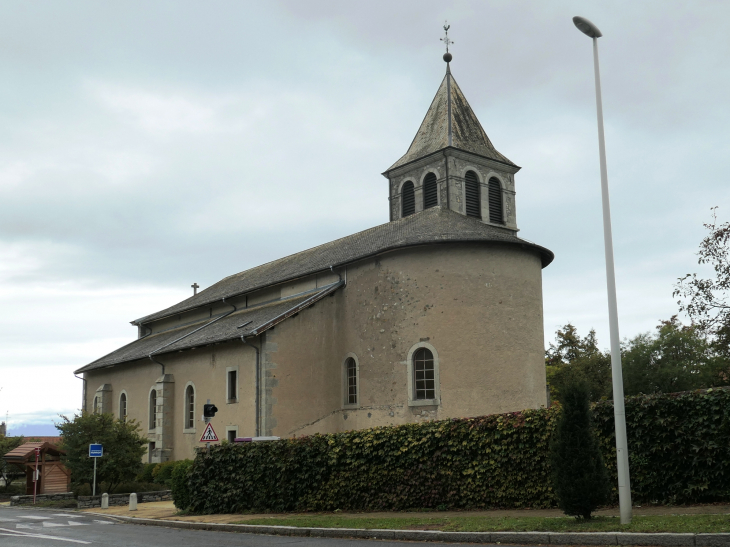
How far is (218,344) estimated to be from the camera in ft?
95.2

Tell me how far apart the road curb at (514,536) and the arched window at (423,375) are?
10199mm

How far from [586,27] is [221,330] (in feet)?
71.2

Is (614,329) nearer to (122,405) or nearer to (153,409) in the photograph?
(153,409)

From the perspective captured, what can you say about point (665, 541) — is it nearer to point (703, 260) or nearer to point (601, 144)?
point (601, 144)

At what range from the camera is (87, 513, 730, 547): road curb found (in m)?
9.11

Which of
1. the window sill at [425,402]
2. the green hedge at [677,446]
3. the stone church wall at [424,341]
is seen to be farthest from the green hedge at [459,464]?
the stone church wall at [424,341]

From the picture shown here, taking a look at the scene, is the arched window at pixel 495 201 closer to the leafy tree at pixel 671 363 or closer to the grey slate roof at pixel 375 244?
the grey slate roof at pixel 375 244

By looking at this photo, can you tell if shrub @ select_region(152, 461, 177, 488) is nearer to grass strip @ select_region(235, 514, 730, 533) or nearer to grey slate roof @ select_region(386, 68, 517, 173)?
grass strip @ select_region(235, 514, 730, 533)

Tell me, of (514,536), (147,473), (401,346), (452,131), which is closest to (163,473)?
(147,473)

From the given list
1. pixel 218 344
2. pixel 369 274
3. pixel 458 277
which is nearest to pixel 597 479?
pixel 458 277

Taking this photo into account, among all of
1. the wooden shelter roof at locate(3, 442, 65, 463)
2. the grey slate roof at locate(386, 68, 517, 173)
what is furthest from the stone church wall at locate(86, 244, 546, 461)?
the grey slate roof at locate(386, 68, 517, 173)

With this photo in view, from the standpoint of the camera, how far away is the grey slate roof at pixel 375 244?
2522cm

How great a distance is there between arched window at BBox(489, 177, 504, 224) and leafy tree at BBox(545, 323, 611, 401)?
13309 mm

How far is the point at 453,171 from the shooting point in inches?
1469
